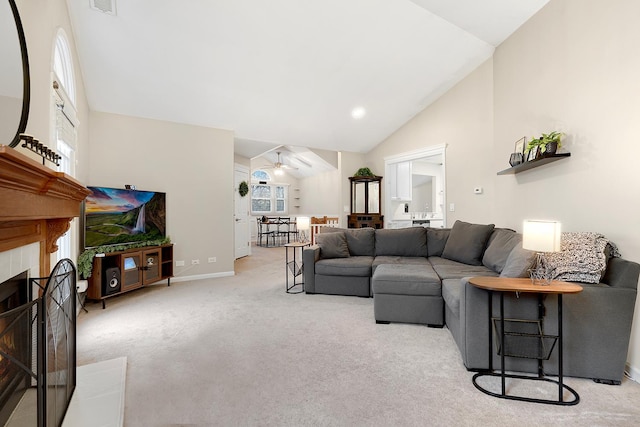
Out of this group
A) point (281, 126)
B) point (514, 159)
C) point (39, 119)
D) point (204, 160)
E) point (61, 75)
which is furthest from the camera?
point (281, 126)

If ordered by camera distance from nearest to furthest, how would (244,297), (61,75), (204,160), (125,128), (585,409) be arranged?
(585,409), (61,75), (244,297), (125,128), (204,160)

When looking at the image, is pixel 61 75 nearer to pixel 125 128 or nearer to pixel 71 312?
A: pixel 125 128

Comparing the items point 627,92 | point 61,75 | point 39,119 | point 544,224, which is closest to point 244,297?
point 39,119

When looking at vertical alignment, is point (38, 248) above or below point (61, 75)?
below

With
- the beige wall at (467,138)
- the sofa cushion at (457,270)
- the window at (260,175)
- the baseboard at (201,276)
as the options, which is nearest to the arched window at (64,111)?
the baseboard at (201,276)

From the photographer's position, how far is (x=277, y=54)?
3.71 m

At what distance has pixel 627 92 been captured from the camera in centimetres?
207

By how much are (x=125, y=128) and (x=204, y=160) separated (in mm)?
1118

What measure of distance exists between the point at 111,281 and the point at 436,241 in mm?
4112

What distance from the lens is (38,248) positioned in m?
1.88

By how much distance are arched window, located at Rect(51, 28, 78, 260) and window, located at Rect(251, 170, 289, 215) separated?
24.0 ft

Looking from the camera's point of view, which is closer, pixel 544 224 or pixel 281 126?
pixel 544 224

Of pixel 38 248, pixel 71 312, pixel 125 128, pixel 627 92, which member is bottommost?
pixel 71 312

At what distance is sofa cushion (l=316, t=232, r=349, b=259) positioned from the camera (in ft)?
14.0
